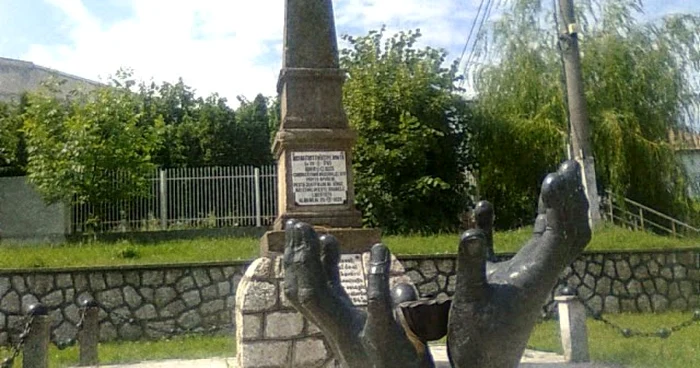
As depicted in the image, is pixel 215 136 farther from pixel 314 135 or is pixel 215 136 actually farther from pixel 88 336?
pixel 314 135

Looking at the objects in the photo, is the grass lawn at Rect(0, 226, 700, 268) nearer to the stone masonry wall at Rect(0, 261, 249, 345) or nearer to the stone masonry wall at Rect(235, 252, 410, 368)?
the stone masonry wall at Rect(0, 261, 249, 345)

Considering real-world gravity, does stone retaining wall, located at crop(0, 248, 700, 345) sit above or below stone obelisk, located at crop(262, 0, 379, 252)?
below

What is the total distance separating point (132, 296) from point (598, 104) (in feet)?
35.4

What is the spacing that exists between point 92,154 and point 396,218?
6.53 meters

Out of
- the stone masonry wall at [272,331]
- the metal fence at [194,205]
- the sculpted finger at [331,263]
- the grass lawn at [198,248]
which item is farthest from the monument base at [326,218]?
the metal fence at [194,205]

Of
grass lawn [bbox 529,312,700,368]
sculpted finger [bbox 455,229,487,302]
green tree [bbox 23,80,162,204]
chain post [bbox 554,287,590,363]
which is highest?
green tree [bbox 23,80,162,204]

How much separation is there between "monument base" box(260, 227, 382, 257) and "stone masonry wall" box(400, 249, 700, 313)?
6087mm

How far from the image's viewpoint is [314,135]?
7207mm

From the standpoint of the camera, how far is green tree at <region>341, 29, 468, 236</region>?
17458mm

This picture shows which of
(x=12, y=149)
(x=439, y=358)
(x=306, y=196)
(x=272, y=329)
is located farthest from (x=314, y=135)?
(x=12, y=149)

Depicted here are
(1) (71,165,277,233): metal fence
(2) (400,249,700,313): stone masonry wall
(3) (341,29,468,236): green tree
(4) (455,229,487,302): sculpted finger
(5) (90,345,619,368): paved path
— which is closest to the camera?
(4) (455,229,487,302): sculpted finger

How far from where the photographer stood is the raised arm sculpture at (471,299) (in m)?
2.54

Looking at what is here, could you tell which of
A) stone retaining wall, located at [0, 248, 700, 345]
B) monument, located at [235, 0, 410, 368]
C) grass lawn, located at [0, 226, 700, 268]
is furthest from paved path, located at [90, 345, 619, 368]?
grass lawn, located at [0, 226, 700, 268]

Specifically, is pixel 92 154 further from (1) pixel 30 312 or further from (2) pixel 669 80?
(2) pixel 669 80
